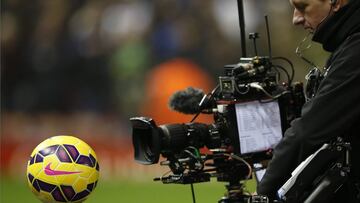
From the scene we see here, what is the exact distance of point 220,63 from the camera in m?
12.2

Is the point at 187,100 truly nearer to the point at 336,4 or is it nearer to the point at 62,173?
the point at 62,173

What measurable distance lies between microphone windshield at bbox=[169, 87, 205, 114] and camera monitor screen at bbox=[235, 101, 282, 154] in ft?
1.31

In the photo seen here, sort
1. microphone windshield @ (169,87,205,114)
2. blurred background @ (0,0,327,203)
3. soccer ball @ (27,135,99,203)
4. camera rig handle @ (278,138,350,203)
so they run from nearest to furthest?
1. camera rig handle @ (278,138,350,203)
2. soccer ball @ (27,135,99,203)
3. microphone windshield @ (169,87,205,114)
4. blurred background @ (0,0,327,203)

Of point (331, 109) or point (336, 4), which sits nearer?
point (331, 109)

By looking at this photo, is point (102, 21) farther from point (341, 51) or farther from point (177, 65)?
point (341, 51)

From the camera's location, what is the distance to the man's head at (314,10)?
4875 mm

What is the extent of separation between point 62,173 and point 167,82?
633 cm

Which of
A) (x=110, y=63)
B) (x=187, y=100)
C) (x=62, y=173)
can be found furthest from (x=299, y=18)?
(x=110, y=63)

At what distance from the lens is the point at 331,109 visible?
4.71 metres

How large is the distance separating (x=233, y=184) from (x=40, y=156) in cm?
117

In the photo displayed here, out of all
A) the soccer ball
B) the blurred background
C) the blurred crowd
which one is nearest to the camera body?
the soccer ball

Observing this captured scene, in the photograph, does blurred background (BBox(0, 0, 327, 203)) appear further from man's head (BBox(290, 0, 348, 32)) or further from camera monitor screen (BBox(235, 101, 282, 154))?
man's head (BBox(290, 0, 348, 32))

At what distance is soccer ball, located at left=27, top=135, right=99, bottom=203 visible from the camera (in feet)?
18.0

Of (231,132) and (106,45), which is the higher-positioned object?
(106,45)
